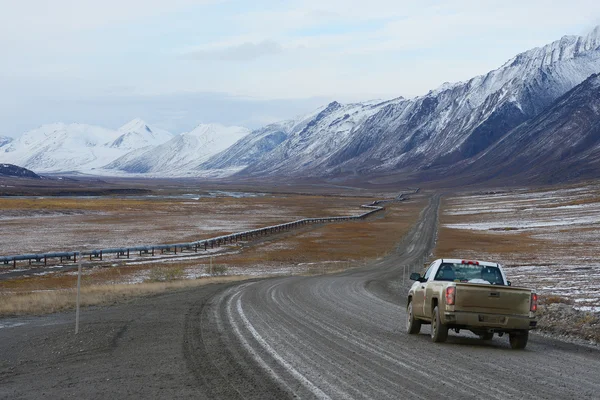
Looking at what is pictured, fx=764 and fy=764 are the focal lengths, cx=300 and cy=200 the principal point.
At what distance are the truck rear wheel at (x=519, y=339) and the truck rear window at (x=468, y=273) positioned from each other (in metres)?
1.45

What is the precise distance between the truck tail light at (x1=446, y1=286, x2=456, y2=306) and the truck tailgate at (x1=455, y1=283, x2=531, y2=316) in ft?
0.30

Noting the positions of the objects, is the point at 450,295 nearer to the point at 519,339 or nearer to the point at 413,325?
the point at 519,339

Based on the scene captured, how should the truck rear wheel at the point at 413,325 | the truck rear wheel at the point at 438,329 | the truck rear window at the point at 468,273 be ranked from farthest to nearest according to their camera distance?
the truck rear wheel at the point at 413,325 < the truck rear window at the point at 468,273 < the truck rear wheel at the point at 438,329

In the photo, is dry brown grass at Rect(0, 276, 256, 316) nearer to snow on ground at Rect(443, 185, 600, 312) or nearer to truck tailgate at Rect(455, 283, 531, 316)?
truck tailgate at Rect(455, 283, 531, 316)

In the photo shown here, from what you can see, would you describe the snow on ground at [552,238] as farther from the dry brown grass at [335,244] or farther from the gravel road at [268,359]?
the dry brown grass at [335,244]

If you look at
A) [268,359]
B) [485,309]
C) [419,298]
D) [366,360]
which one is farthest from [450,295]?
[268,359]

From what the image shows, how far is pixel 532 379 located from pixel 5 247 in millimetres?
58201

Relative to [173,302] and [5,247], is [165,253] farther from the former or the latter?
[173,302]

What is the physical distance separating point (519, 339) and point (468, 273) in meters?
2.01

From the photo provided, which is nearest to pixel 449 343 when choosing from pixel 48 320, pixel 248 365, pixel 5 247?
pixel 248 365

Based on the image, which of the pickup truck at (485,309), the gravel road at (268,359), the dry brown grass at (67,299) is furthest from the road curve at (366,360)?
the dry brown grass at (67,299)

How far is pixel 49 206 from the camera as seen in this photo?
5207 inches

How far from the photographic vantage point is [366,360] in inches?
557

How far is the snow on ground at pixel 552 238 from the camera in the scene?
31.3 meters
